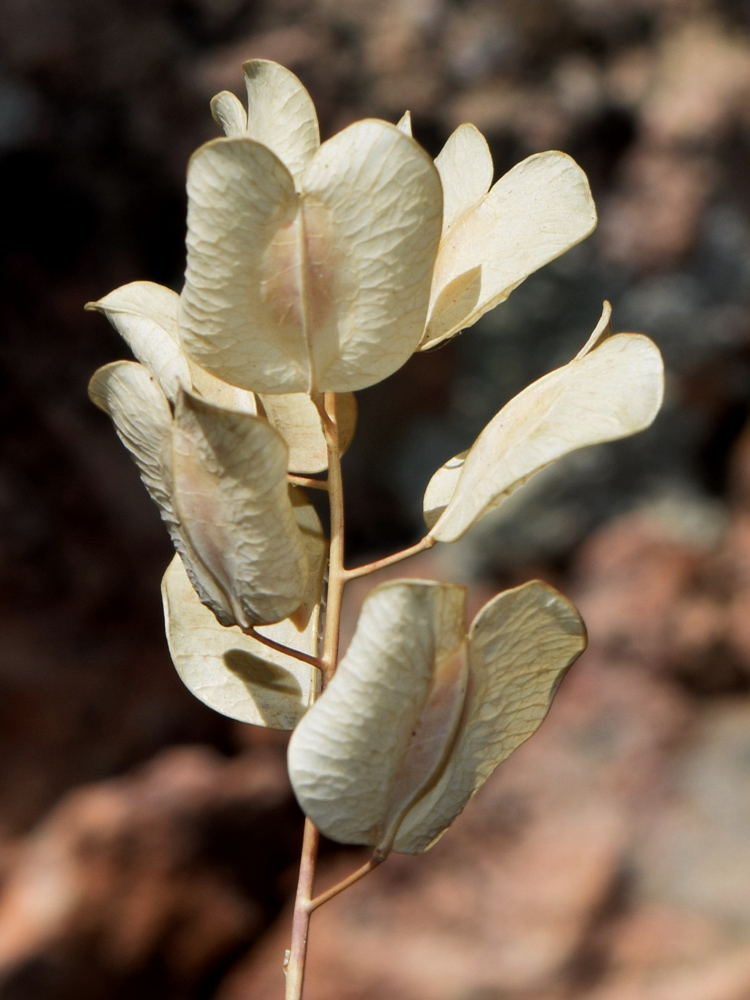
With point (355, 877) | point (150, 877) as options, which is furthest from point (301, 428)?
point (150, 877)

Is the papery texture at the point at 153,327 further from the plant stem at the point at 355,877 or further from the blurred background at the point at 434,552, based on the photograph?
the blurred background at the point at 434,552

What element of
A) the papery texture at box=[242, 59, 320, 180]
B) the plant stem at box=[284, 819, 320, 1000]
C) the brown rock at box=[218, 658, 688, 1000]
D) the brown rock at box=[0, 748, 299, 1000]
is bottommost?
the brown rock at box=[218, 658, 688, 1000]

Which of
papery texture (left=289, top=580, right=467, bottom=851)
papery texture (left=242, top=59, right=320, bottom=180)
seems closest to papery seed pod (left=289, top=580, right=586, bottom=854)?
papery texture (left=289, top=580, right=467, bottom=851)

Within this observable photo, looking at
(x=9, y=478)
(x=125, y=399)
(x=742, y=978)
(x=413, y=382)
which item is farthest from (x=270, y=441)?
(x=413, y=382)

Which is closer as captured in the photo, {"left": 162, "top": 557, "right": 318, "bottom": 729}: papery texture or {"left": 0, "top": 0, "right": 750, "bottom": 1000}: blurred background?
{"left": 162, "top": 557, "right": 318, "bottom": 729}: papery texture

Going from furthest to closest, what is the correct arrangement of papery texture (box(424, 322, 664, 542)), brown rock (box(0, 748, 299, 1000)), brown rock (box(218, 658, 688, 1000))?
brown rock (box(218, 658, 688, 1000))
brown rock (box(0, 748, 299, 1000))
papery texture (box(424, 322, 664, 542))

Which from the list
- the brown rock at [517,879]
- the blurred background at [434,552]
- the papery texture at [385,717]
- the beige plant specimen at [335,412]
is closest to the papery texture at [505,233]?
the beige plant specimen at [335,412]

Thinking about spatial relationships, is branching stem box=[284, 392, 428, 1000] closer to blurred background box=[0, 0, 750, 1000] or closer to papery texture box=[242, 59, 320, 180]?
papery texture box=[242, 59, 320, 180]
